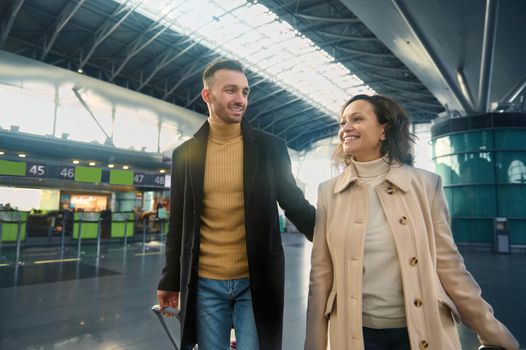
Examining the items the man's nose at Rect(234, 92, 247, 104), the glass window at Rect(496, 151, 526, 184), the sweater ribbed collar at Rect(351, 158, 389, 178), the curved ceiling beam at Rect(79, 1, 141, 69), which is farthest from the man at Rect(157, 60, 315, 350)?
the curved ceiling beam at Rect(79, 1, 141, 69)

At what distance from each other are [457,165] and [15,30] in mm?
20531

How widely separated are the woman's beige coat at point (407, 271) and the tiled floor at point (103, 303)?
2.07 m

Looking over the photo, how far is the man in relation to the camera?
1.69m

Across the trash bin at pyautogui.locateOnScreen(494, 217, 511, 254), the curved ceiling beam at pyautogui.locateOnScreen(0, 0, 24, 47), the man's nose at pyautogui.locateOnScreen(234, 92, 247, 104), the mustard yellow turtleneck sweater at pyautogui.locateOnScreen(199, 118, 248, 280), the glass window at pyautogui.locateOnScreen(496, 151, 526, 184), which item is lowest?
the trash bin at pyautogui.locateOnScreen(494, 217, 511, 254)

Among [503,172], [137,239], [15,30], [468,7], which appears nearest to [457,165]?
[503,172]

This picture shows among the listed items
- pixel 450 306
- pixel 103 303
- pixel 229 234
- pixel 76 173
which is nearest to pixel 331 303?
pixel 450 306

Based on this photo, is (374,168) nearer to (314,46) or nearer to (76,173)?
(76,173)

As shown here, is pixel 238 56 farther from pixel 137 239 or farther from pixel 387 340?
pixel 387 340

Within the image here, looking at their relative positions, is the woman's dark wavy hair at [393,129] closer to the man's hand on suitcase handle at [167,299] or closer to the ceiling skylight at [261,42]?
the man's hand on suitcase handle at [167,299]

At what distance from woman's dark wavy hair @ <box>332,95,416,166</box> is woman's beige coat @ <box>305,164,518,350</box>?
0.26 ft

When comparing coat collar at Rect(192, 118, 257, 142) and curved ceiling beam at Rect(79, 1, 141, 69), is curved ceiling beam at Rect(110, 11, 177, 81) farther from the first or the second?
coat collar at Rect(192, 118, 257, 142)

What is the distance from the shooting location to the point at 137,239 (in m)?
15.7

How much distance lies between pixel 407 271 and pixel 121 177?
14.3m

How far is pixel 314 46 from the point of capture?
2077cm
